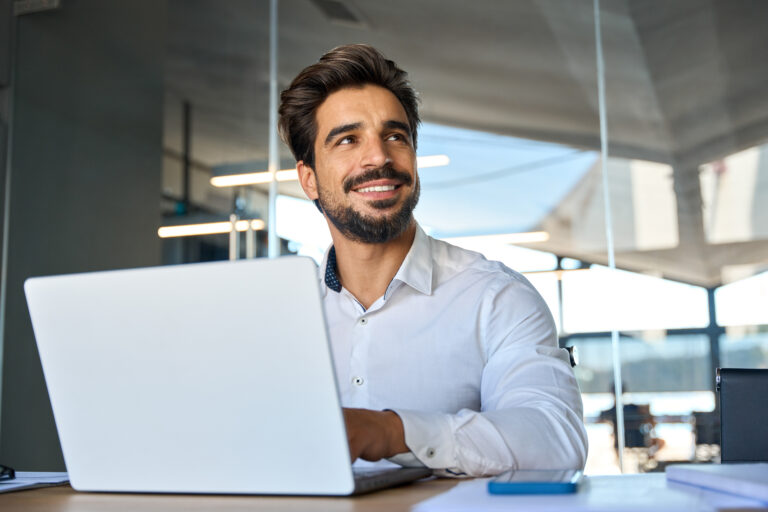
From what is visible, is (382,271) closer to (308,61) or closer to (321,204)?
(321,204)

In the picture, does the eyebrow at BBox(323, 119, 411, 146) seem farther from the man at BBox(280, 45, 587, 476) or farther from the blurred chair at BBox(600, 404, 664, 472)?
the blurred chair at BBox(600, 404, 664, 472)

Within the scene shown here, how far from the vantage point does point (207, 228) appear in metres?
4.16

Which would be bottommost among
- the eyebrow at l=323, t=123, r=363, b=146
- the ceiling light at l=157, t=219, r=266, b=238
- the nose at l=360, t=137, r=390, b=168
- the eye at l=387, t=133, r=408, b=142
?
the nose at l=360, t=137, r=390, b=168

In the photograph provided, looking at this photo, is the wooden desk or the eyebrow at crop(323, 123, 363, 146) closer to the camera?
the wooden desk

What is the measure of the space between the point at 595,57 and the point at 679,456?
1764 mm

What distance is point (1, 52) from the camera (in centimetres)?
417

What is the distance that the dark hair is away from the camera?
1967 millimetres

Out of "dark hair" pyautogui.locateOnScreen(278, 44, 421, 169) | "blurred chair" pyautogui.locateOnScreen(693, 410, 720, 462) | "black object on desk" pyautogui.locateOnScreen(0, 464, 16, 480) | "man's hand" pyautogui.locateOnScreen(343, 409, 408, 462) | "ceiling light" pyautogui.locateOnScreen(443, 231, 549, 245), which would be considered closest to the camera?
"man's hand" pyautogui.locateOnScreen(343, 409, 408, 462)

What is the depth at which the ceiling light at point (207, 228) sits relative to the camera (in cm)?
408

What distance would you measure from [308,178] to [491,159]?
72.7 inches

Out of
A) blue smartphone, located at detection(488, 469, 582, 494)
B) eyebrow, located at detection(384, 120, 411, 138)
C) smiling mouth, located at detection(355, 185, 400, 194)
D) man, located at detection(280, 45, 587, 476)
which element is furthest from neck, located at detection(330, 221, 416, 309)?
blue smartphone, located at detection(488, 469, 582, 494)

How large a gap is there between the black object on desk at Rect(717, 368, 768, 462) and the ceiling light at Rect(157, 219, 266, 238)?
2877 millimetres

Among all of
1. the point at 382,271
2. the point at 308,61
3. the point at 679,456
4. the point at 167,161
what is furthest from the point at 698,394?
the point at 167,161

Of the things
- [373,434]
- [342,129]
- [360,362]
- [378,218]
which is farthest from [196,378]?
[342,129]
